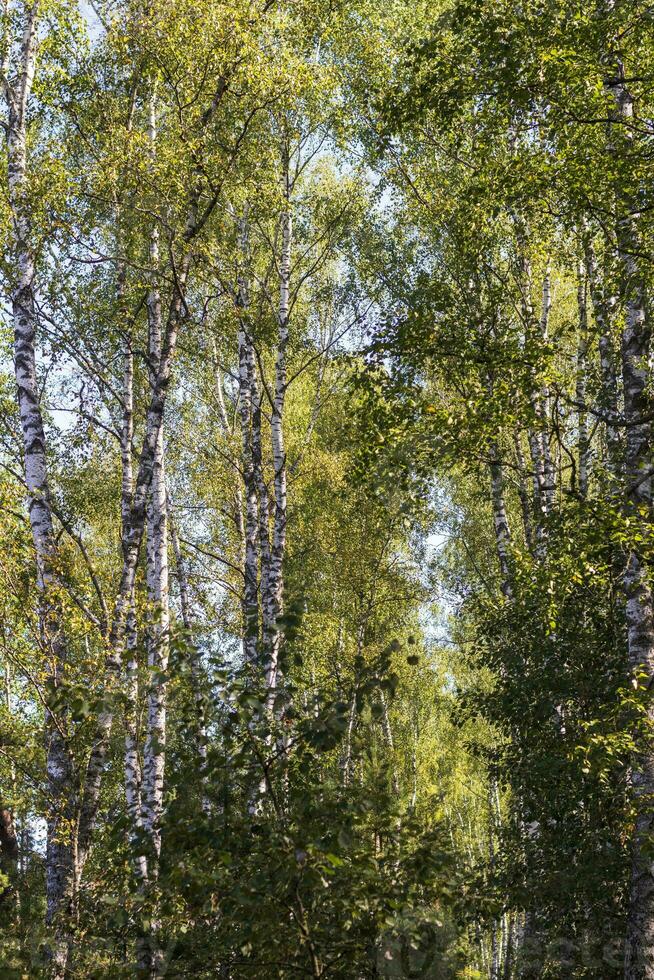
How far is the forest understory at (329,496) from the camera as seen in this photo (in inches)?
201

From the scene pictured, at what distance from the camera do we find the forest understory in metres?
5.10

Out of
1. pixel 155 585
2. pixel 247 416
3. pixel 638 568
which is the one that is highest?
pixel 247 416

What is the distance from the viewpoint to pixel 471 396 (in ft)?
27.7

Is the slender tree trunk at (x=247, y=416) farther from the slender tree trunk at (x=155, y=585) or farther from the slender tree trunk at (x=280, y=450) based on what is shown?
the slender tree trunk at (x=155, y=585)

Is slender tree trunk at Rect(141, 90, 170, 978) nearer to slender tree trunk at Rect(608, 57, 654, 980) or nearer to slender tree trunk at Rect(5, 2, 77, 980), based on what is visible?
slender tree trunk at Rect(5, 2, 77, 980)

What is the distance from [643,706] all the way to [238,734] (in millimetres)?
3545

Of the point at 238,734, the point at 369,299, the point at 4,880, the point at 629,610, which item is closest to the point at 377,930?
the point at 238,734

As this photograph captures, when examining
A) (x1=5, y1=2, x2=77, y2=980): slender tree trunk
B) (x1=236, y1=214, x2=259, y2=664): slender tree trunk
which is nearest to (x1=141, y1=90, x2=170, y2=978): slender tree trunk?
(x1=5, y1=2, x2=77, y2=980): slender tree trunk

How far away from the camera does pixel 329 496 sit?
2328 centimetres

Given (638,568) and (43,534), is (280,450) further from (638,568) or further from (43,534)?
(638,568)

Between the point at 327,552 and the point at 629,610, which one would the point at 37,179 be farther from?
the point at 327,552

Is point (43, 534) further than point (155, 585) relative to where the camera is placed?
No

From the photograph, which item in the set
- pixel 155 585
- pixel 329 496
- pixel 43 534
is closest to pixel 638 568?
pixel 155 585

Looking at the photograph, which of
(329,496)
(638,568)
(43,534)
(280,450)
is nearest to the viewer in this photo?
(638,568)
